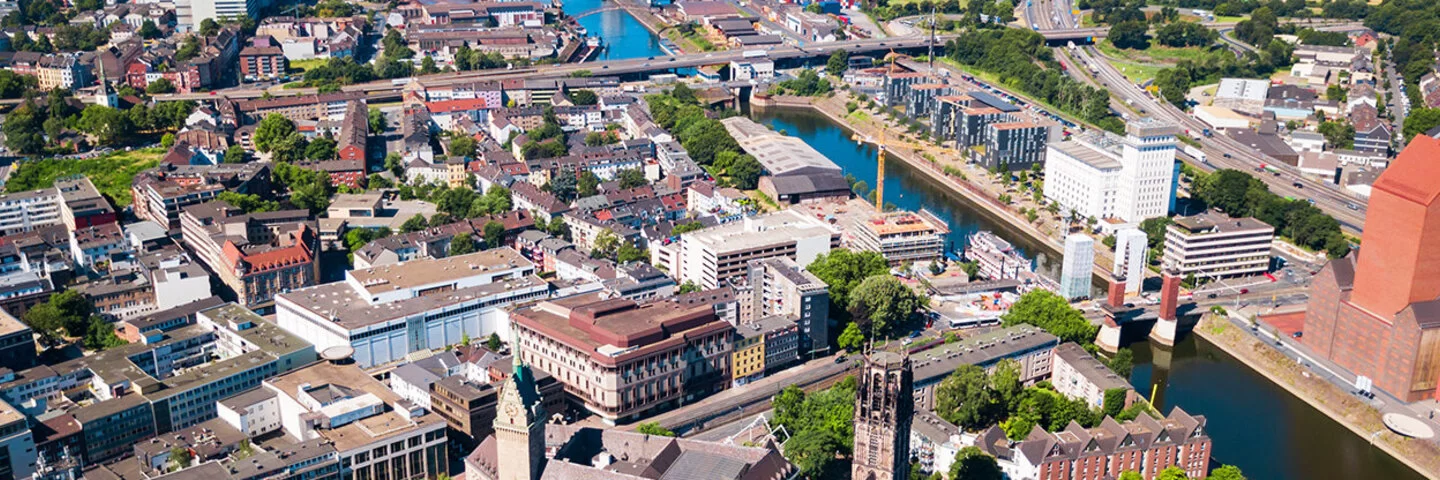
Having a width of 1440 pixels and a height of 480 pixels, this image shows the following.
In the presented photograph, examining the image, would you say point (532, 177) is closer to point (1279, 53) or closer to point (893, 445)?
point (893, 445)

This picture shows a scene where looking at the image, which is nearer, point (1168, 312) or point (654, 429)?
point (654, 429)

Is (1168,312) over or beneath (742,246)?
beneath

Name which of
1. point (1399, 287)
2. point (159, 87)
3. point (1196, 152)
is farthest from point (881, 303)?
point (159, 87)

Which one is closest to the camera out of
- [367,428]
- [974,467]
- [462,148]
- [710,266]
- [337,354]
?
[974,467]

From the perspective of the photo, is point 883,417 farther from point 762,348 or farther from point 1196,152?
point 1196,152

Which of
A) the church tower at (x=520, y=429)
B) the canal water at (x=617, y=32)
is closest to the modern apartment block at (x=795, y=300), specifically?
the church tower at (x=520, y=429)
